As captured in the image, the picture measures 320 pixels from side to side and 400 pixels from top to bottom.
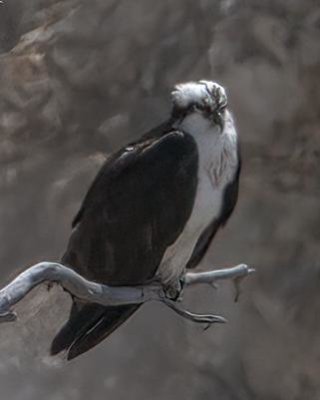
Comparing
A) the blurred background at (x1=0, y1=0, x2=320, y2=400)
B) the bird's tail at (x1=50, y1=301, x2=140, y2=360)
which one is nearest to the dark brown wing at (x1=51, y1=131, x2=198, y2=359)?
the bird's tail at (x1=50, y1=301, x2=140, y2=360)

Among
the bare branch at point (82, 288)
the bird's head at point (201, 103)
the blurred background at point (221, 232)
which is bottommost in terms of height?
the blurred background at point (221, 232)

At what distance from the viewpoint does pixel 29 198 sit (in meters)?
4.36

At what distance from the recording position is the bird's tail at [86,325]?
2508 millimetres

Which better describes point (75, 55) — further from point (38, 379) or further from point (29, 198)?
point (38, 379)

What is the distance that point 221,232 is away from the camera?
4.26 meters

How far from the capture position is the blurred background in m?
4.23

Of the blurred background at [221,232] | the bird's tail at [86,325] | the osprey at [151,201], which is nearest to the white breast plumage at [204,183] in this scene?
the osprey at [151,201]

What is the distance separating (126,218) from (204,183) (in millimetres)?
139

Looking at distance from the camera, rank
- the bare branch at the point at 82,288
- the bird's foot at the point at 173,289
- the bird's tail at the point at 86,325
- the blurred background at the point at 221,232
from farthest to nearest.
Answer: the blurred background at the point at 221,232 → the bird's foot at the point at 173,289 → the bird's tail at the point at 86,325 → the bare branch at the point at 82,288

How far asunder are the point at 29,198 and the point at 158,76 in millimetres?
491

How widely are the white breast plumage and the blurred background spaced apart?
1605 millimetres

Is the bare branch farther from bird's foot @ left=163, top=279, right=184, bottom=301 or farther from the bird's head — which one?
the bird's head

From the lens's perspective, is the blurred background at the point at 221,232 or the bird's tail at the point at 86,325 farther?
the blurred background at the point at 221,232

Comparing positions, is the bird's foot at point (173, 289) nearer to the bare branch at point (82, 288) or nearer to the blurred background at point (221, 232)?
the bare branch at point (82, 288)
